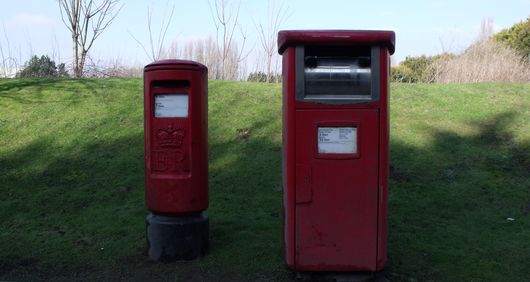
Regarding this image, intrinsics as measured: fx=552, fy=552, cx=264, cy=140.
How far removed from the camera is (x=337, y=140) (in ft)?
12.9

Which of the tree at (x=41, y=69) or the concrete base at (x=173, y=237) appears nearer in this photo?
the concrete base at (x=173, y=237)

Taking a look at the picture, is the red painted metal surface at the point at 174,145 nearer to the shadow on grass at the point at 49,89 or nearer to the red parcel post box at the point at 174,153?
the red parcel post box at the point at 174,153

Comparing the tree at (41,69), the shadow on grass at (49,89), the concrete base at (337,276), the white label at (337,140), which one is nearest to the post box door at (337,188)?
the white label at (337,140)

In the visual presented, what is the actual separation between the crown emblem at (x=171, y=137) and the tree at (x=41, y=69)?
31.9ft

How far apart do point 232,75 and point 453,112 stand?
24.7 ft

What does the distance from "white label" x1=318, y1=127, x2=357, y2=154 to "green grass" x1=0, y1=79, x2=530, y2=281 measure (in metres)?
1.11

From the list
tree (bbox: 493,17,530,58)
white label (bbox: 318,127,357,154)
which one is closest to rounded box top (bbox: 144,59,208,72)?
white label (bbox: 318,127,357,154)

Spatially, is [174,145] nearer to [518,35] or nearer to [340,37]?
[340,37]

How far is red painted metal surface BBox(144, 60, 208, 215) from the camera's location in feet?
14.6

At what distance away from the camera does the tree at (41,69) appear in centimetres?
1340

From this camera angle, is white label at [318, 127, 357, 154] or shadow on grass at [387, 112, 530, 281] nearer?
white label at [318, 127, 357, 154]

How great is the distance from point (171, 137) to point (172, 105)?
0.86 ft

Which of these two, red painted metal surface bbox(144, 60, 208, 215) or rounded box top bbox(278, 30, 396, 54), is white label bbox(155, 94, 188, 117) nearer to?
red painted metal surface bbox(144, 60, 208, 215)

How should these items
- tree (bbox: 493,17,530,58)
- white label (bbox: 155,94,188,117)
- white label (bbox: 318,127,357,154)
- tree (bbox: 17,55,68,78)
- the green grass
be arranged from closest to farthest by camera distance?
white label (bbox: 318,127,357,154) → white label (bbox: 155,94,188,117) → the green grass → tree (bbox: 17,55,68,78) → tree (bbox: 493,17,530,58)
